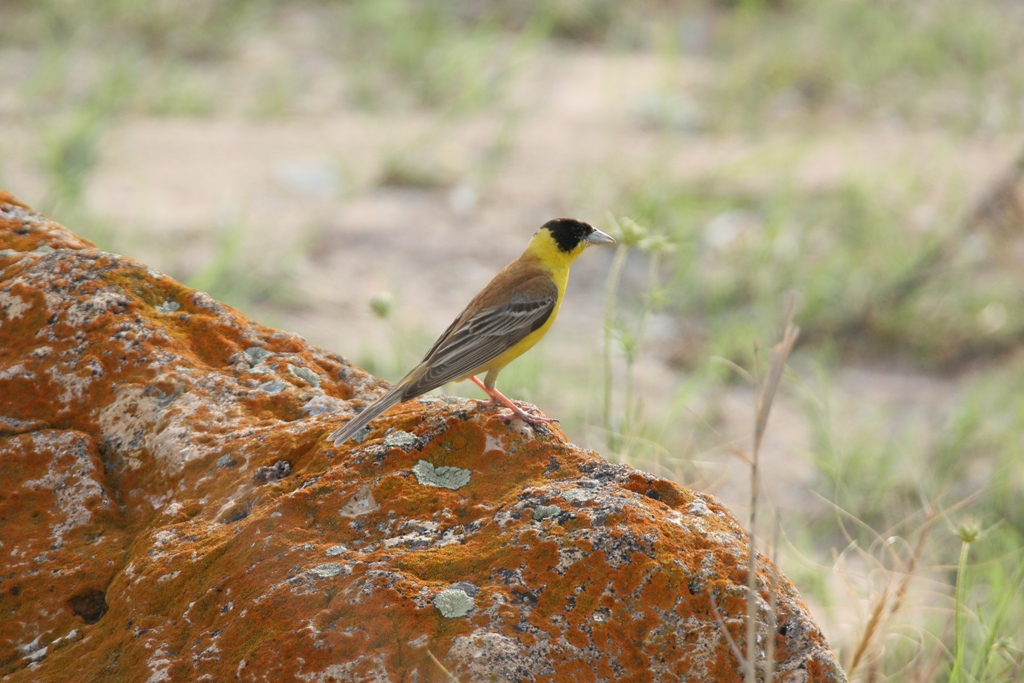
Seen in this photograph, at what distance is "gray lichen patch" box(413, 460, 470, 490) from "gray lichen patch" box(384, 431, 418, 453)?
0.21 feet

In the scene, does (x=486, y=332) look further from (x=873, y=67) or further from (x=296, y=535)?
(x=873, y=67)

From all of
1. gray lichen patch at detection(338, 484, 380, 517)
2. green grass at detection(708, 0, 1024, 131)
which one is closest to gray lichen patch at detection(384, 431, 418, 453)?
gray lichen patch at detection(338, 484, 380, 517)

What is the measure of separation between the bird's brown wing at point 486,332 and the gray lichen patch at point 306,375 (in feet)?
1.20

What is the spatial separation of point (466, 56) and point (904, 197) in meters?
5.41

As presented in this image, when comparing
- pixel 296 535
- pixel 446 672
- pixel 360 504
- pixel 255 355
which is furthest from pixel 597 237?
pixel 446 672

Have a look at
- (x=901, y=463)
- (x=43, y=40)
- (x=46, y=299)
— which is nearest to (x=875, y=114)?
(x=901, y=463)

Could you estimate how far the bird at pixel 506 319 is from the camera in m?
3.67

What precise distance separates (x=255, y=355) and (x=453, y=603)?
131cm

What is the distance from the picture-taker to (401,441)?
9.65ft

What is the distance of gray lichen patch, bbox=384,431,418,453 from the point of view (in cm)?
292

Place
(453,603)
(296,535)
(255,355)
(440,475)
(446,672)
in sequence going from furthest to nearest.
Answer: (255,355) → (440,475) → (296,535) → (453,603) → (446,672)

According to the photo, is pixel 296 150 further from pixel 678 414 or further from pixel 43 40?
pixel 678 414

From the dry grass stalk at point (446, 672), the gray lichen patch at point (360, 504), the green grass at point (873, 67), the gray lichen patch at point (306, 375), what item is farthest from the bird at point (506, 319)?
the green grass at point (873, 67)

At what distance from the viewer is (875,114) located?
40.0ft
